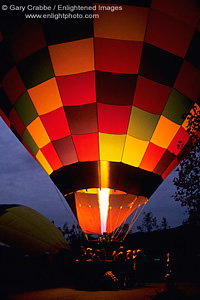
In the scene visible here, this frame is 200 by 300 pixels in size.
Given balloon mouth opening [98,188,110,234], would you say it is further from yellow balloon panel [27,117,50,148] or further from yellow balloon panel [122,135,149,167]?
yellow balloon panel [27,117,50,148]

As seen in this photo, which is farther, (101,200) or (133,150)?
(101,200)

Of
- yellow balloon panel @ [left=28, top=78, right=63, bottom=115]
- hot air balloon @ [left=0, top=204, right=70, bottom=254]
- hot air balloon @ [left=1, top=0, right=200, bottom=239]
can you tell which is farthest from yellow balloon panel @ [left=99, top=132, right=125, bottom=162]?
hot air balloon @ [left=0, top=204, right=70, bottom=254]

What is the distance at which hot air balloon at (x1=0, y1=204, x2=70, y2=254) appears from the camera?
9688 mm

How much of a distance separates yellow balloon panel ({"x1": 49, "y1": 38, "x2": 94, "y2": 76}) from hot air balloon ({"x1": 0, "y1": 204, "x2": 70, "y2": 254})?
697cm

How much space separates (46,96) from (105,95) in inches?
48.1

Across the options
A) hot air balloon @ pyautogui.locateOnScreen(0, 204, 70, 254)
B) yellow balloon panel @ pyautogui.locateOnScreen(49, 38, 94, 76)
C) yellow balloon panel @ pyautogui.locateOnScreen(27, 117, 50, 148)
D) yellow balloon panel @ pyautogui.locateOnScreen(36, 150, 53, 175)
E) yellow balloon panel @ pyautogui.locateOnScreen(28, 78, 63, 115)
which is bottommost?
hot air balloon @ pyautogui.locateOnScreen(0, 204, 70, 254)

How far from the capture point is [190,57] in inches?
189

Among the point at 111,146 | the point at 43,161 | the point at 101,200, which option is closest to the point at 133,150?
the point at 111,146

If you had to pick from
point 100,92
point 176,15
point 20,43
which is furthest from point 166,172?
point 20,43

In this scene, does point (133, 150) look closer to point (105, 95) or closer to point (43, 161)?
point (105, 95)

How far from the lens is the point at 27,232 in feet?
34.4

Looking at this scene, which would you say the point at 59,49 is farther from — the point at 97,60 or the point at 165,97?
the point at 165,97

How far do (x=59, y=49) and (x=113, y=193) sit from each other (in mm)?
3226

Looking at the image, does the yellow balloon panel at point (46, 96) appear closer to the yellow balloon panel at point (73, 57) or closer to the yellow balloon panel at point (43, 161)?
the yellow balloon panel at point (73, 57)
